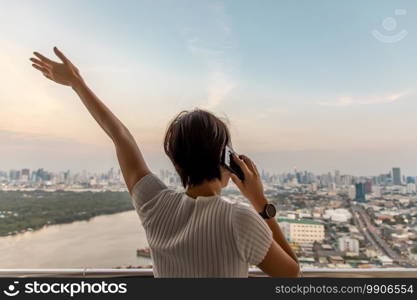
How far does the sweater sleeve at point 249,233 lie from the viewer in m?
0.68

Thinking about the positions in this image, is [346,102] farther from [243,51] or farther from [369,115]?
[243,51]

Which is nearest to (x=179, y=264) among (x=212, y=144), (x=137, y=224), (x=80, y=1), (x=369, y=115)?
(x=212, y=144)

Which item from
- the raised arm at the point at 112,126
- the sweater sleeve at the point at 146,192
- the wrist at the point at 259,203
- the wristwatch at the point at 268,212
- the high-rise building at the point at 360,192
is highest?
the raised arm at the point at 112,126

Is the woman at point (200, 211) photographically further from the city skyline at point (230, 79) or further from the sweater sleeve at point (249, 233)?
the city skyline at point (230, 79)

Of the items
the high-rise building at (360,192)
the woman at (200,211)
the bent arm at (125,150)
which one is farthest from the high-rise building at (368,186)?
the bent arm at (125,150)

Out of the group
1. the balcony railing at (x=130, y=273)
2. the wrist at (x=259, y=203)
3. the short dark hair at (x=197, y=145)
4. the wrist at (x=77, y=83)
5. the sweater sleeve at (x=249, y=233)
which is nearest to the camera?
the sweater sleeve at (x=249, y=233)

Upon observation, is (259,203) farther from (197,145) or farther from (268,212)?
(197,145)

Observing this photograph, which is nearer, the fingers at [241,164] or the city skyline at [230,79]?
the fingers at [241,164]

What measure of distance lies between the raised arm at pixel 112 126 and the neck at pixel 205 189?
0.14m

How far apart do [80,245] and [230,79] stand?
3.69 ft

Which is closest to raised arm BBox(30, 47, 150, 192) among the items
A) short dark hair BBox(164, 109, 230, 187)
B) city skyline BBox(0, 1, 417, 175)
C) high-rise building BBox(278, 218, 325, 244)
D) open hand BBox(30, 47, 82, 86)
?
open hand BBox(30, 47, 82, 86)

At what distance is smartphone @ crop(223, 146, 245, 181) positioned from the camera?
84 centimetres

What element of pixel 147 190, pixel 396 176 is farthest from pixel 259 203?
pixel 396 176

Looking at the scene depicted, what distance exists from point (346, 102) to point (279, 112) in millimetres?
341
